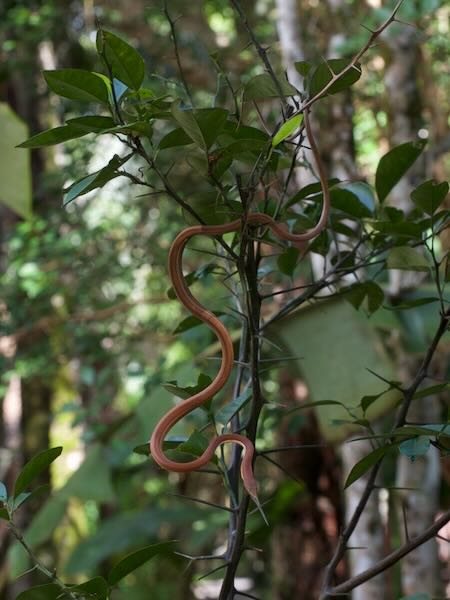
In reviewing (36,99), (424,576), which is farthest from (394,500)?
(36,99)

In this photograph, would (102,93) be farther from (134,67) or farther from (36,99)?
(36,99)

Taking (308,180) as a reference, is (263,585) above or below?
below

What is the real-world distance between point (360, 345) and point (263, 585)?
188cm

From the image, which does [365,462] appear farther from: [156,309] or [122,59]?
[156,309]

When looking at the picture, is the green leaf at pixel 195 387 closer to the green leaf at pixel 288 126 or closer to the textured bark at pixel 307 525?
the green leaf at pixel 288 126

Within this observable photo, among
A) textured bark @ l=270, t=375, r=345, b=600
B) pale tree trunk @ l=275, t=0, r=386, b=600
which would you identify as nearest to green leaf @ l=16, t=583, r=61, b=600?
pale tree trunk @ l=275, t=0, r=386, b=600

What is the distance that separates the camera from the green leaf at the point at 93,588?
557 mm

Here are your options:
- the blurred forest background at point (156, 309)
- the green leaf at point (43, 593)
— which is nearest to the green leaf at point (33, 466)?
the green leaf at point (43, 593)

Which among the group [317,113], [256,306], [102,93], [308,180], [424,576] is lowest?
[424,576]

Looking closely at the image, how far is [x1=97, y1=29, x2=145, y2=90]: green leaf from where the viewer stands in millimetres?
524

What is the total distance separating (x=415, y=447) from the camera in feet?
1.85

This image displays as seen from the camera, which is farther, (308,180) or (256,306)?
(308,180)

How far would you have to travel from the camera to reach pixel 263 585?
2873 mm

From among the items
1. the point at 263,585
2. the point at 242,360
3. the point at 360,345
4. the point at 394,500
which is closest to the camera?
the point at 242,360
